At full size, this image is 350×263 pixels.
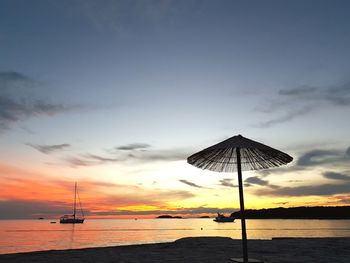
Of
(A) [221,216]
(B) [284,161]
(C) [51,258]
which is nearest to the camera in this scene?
(B) [284,161]

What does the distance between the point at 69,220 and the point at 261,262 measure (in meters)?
179

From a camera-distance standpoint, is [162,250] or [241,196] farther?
[162,250]

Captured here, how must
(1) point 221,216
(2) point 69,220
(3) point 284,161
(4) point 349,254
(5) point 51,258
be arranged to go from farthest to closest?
(1) point 221,216, (2) point 69,220, (4) point 349,254, (5) point 51,258, (3) point 284,161

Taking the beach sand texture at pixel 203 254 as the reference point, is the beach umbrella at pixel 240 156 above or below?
above

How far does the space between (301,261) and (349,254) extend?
2650mm

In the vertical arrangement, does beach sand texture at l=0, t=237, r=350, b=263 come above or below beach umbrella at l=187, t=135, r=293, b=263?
below

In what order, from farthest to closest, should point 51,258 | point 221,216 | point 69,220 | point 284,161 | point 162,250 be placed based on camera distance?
point 221,216 → point 69,220 → point 162,250 → point 51,258 → point 284,161

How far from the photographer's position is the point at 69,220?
175500 mm

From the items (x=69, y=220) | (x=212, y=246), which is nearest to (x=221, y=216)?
(x=69, y=220)

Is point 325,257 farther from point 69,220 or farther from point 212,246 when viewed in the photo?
point 69,220

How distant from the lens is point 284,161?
9.69m

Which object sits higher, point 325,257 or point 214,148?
point 214,148

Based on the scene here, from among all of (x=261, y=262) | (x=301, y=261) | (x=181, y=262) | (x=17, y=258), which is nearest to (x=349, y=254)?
(x=301, y=261)

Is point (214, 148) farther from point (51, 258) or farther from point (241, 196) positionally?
point (51, 258)
